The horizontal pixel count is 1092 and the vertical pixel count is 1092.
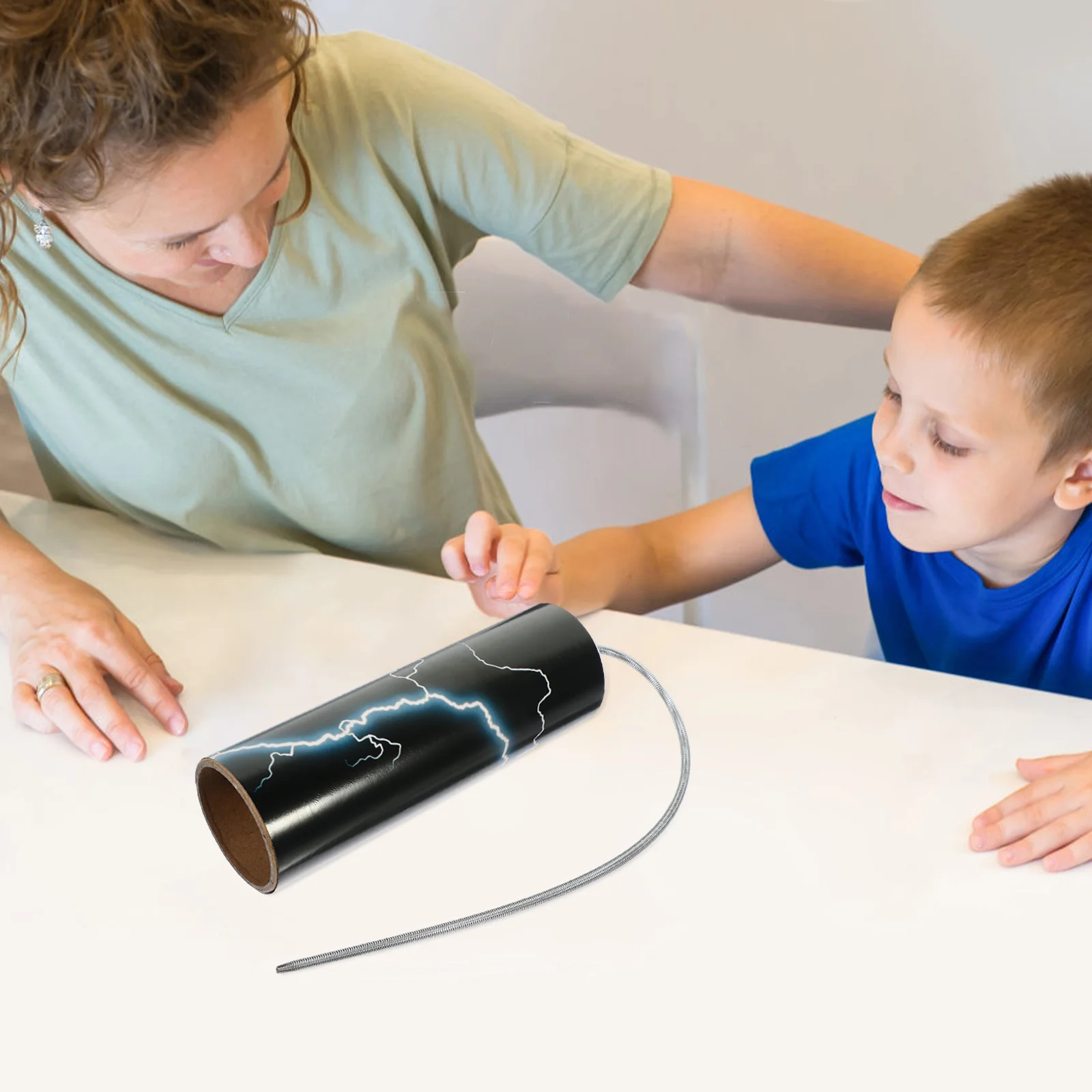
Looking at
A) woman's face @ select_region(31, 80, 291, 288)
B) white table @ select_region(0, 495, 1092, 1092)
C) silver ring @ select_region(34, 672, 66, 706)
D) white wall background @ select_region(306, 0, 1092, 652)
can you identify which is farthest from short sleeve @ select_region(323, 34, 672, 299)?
white wall background @ select_region(306, 0, 1092, 652)

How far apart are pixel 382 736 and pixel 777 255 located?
55 cm

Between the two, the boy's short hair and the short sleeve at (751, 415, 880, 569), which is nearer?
the boy's short hair

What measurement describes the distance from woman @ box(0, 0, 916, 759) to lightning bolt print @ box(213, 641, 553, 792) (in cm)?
16

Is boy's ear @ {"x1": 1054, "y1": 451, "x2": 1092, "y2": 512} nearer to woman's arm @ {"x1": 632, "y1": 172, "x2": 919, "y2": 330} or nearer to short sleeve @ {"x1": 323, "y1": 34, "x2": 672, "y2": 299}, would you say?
woman's arm @ {"x1": 632, "y1": 172, "x2": 919, "y2": 330}

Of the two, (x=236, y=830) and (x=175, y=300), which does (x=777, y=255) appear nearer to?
(x=175, y=300)

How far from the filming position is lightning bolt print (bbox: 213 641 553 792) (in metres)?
0.70

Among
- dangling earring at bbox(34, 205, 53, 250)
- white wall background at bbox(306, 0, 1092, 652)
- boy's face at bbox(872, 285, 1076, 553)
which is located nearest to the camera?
boy's face at bbox(872, 285, 1076, 553)

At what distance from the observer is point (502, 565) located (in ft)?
2.85

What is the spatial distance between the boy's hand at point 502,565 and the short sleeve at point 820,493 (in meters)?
0.22

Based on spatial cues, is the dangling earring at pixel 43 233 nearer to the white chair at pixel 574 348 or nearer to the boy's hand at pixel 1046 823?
the white chair at pixel 574 348

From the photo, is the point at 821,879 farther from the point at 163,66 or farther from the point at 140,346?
the point at 140,346

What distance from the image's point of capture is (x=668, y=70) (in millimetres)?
1792

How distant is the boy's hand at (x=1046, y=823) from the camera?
65cm

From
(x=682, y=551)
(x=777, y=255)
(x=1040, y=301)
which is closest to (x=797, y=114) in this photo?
(x=777, y=255)
